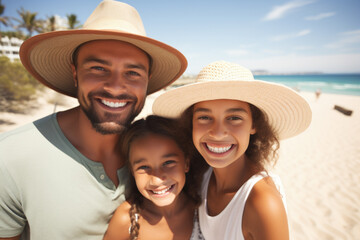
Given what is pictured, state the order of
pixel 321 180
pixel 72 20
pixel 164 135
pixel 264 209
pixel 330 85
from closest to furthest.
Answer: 1. pixel 264 209
2. pixel 164 135
3. pixel 321 180
4. pixel 72 20
5. pixel 330 85

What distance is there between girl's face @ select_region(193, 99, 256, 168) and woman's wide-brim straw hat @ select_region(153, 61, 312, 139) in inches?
3.0

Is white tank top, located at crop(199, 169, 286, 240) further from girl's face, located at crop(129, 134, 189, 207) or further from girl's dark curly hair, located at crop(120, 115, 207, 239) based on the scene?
girl's face, located at crop(129, 134, 189, 207)

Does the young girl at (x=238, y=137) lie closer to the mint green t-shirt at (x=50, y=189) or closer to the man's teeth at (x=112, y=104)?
the man's teeth at (x=112, y=104)

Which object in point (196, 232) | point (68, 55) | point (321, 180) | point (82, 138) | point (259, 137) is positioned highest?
point (68, 55)

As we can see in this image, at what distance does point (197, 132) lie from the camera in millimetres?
1692

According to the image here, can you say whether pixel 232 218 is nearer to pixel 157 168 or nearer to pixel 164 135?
pixel 157 168

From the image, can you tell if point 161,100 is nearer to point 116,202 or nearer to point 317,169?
point 116,202

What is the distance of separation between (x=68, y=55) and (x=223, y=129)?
1.67 meters

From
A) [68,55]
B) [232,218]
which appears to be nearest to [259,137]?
[232,218]

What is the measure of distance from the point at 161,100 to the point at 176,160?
615mm

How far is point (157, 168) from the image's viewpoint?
182 cm

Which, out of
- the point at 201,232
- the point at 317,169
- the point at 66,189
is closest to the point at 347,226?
the point at 317,169

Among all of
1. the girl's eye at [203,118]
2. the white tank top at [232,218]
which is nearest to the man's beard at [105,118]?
the girl's eye at [203,118]

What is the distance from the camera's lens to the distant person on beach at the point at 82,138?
4.81 ft
